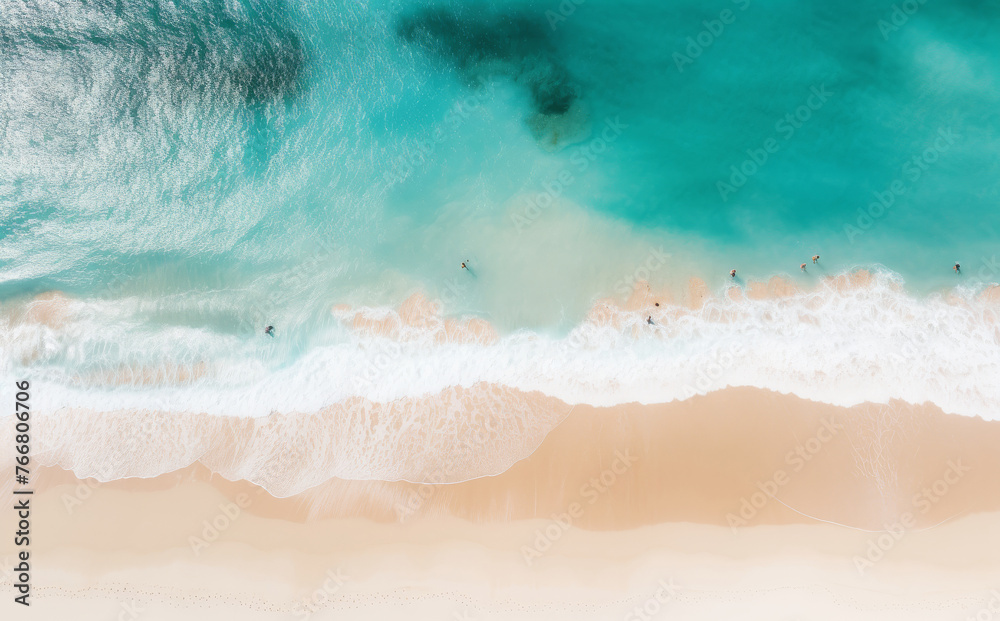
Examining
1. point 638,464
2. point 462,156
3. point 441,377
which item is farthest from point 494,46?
point 638,464

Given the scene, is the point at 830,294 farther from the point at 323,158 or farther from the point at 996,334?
the point at 323,158

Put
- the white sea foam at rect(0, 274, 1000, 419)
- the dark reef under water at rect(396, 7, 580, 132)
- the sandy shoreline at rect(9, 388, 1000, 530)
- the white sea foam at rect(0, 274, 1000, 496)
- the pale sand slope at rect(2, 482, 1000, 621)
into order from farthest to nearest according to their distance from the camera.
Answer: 1. the dark reef under water at rect(396, 7, 580, 132)
2. the white sea foam at rect(0, 274, 1000, 419)
3. the white sea foam at rect(0, 274, 1000, 496)
4. the sandy shoreline at rect(9, 388, 1000, 530)
5. the pale sand slope at rect(2, 482, 1000, 621)

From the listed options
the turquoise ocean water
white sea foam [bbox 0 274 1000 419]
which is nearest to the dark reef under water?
Result: the turquoise ocean water

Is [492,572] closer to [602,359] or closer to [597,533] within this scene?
[597,533]

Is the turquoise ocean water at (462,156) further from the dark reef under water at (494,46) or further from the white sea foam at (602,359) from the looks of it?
the white sea foam at (602,359)

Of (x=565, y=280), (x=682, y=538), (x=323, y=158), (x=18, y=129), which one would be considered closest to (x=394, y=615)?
(x=682, y=538)

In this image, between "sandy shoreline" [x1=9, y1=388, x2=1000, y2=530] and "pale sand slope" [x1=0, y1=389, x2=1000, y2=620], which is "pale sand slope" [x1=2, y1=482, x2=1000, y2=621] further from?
"sandy shoreline" [x1=9, y1=388, x2=1000, y2=530]

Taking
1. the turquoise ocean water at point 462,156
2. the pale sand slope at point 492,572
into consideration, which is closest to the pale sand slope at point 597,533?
the pale sand slope at point 492,572
